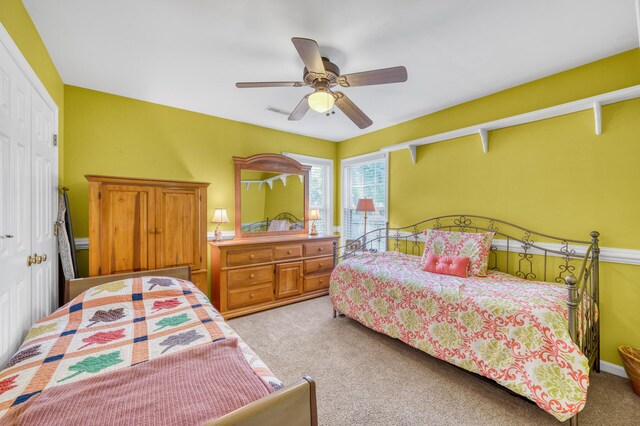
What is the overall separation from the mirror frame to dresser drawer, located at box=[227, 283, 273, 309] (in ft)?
2.63

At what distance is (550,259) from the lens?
8.63 feet

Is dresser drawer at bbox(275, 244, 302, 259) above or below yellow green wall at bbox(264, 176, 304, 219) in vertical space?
below

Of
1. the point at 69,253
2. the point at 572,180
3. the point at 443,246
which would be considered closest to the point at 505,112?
the point at 572,180

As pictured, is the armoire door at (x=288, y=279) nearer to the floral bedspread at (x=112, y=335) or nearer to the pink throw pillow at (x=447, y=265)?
the floral bedspread at (x=112, y=335)

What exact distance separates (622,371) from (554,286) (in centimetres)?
81

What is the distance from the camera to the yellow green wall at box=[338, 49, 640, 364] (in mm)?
2221

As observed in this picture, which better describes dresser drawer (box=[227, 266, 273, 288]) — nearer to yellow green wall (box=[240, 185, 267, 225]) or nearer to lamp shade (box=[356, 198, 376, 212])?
yellow green wall (box=[240, 185, 267, 225])

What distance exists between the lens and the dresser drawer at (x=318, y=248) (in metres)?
4.05

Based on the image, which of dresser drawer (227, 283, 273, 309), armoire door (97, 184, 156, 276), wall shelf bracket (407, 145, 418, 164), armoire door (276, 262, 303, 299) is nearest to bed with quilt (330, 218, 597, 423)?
armoire door (276, 262, 303, 299)

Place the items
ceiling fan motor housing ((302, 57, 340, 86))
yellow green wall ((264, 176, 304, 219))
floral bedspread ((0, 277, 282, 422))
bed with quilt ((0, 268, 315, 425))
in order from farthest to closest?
yellow green wall ((264, 176, 304, 219)), ceiling fan motor housing ((302, 57, 340, 86)), floral bedspread ((0, 277, 282, 422)), bed with quilt ((0, 268, 315, 425))

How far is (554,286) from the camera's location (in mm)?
2340

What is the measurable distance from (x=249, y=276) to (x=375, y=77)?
8.89 feet

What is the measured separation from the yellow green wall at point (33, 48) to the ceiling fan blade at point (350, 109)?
2.03 m

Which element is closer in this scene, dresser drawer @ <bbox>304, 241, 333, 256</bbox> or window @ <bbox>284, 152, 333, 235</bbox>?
dresser drawer @ <bbox>304, 241, 333, 256</bbox>
